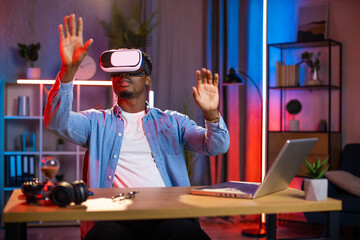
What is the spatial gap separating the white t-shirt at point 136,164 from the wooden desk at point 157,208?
1.36ft

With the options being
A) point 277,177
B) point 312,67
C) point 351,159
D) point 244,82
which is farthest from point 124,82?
point 312,67

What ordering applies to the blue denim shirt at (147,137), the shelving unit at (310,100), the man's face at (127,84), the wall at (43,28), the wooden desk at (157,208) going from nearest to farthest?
the wooden desk at (157,208) → the blue denim shirt at (147,137) → the man's face at (127,84) → the shelving unit at (310,100) → the wall at (43,28)

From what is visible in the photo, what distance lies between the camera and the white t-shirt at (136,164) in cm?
235

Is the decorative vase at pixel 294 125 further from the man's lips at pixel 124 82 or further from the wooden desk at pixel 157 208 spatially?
the wooden desk at pixel 157 208

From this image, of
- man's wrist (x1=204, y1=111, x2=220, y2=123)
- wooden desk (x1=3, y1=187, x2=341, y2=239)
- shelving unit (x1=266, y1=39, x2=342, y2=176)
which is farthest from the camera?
shelving unit (x1=266, y1=39, x2=342, y2=176)

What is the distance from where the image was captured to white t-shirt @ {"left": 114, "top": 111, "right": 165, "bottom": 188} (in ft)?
7.71

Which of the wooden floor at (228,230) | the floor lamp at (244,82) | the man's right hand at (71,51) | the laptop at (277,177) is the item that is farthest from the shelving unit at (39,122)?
the laptop at (277,177)

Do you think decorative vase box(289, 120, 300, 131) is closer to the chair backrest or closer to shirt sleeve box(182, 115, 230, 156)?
the chair backrest

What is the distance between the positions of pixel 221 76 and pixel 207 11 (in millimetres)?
744

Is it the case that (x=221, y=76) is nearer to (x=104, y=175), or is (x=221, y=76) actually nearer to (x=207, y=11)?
(x=207, y=11)

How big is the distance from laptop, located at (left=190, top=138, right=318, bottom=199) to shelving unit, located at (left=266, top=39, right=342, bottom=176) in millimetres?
3081

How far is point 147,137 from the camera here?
2484mm

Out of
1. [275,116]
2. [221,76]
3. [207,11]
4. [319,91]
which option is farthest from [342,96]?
[207,11]

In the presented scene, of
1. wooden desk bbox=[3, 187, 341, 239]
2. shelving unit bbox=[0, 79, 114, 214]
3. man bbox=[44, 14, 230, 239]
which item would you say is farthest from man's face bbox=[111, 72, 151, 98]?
shelving unit bbox=[0, 79, 114, 214]
